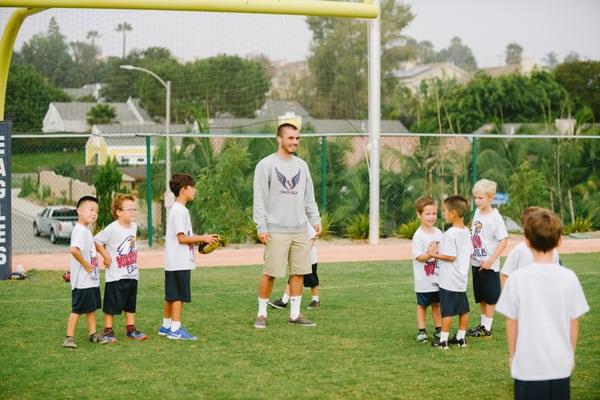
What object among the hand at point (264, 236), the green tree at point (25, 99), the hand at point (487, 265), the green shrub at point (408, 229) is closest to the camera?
the hand at point (487, 265)

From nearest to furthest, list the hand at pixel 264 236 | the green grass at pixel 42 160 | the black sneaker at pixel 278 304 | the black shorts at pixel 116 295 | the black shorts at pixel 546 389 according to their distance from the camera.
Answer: the black shorts at pixel 546 389 → the black shorts at pixel 116 295 → the hand at pixel 264 236 → the black sneaker at pixel 278 304 → the green grass at pixel 42 160

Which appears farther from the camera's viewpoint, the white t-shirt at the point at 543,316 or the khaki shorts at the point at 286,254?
the khaki shorts at the point at 286,254

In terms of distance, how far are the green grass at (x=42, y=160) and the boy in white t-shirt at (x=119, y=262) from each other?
1064 cm

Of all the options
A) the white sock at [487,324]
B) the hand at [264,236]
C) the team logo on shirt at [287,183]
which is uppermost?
the team logo on shirt at [287,183]

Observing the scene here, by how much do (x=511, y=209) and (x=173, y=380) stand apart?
13.5 m

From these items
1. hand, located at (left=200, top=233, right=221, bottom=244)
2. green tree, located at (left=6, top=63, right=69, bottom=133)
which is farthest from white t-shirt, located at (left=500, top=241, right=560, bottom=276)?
green tree, located at (left=6, top=63, right=69, bottom=133)

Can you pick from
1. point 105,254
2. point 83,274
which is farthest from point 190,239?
point 83,274

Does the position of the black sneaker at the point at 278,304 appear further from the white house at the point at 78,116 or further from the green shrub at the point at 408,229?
the white house at the point at 78,116

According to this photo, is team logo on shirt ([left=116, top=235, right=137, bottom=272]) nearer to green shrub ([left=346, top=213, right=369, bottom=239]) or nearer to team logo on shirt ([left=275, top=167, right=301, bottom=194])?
team logo on shirt ([left=275, top=167, right=301, bottom=194])

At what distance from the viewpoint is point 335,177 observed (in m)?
18.4

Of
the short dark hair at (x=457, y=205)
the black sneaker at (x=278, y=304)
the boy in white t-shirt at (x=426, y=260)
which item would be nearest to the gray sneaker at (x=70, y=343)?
the black sneaker at (x=278, y=304)

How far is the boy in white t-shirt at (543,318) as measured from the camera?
4461mm

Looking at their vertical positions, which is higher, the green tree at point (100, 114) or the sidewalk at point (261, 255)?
the green tree at point (100, 114)

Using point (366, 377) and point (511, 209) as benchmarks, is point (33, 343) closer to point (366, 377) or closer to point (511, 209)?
point (366, 377)
